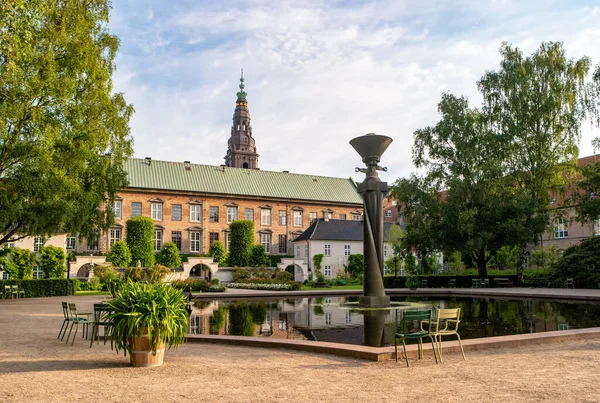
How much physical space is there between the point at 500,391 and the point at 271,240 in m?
52.2

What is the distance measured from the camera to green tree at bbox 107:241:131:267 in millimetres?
46000

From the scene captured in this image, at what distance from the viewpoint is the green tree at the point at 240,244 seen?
2127 inches

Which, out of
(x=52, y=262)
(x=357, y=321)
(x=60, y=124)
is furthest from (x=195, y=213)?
(x=357, y=321)

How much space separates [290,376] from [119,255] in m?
41.7

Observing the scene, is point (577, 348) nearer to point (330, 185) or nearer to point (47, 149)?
point (47, 149)

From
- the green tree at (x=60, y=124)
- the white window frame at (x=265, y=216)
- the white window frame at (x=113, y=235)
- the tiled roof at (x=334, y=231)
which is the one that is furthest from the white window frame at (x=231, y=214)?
the green tree at (x=60, y=124)

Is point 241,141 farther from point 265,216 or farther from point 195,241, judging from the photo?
point 195,241

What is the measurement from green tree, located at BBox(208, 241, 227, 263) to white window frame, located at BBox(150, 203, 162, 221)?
6.04 metres

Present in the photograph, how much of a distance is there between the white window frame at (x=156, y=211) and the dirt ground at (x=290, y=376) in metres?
43.8

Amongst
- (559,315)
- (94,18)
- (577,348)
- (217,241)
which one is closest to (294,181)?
(217,241)

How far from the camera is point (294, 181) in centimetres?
6334

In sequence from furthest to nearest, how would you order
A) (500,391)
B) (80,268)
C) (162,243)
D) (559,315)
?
(162,243), (80,268), (559,315), (500,391)

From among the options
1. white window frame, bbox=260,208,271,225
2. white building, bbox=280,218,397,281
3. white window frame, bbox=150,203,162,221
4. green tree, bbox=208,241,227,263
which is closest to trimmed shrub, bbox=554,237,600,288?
white building, bbox=280,218,397,281

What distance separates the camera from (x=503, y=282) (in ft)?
113
